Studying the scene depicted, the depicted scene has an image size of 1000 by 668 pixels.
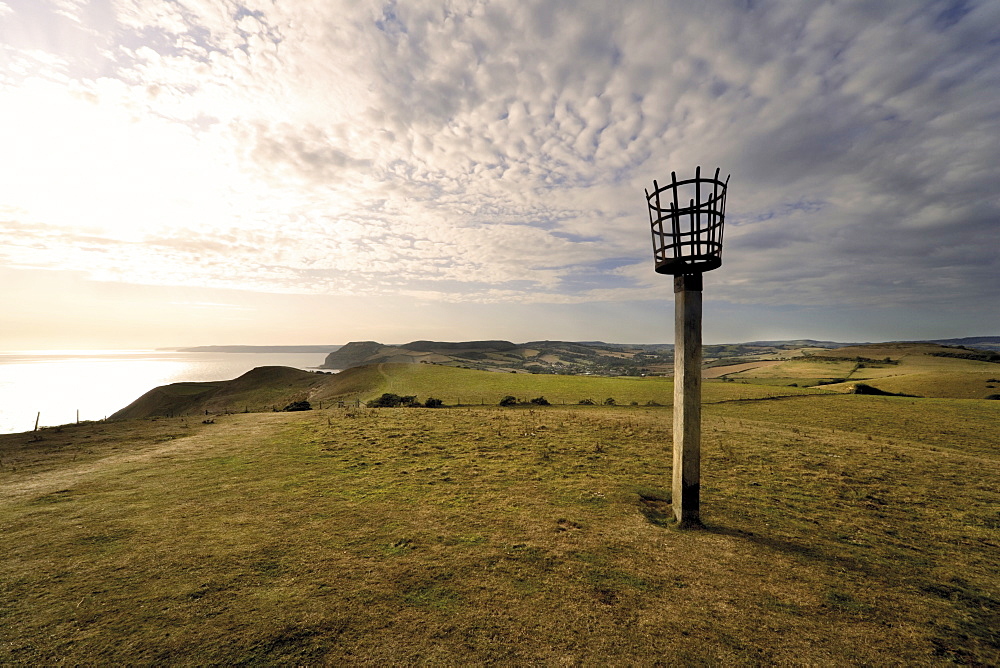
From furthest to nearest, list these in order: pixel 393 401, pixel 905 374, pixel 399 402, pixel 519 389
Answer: pixel 905 374 < pixel 519 389 < pixel 399 402 < pixel 393 401

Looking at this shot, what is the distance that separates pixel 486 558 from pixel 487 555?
0.39 feet

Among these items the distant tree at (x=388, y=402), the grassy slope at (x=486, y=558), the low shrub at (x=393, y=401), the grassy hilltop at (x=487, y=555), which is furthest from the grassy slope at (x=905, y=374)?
the distant tree at (x=388, y=402)

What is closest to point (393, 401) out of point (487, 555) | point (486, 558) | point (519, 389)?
point (519, 389)

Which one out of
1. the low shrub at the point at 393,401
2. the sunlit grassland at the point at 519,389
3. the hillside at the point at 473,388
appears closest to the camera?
the low shrub at the point at 393,401

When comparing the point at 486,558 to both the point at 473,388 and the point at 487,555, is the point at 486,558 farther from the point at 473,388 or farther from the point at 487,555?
the point at 473,388

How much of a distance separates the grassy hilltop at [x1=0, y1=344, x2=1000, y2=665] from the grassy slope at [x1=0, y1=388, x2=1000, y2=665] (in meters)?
0.05

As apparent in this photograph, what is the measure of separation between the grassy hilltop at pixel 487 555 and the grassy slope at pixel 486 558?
0.05 m

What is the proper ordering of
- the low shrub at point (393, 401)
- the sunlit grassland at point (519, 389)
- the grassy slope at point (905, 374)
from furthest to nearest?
the grassy slope at point (905, 374) < the sunlit grassland at point (519, 389) < the low shrub at point (393, 401)

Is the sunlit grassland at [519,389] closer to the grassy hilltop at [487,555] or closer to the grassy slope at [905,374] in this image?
the grassy slope at [905,374]

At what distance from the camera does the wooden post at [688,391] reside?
9.38m

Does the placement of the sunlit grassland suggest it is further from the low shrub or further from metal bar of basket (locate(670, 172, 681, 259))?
metal bar of basket (locate(670, 172, 681, 259))

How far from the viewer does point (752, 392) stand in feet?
154

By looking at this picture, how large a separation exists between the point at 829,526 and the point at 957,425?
2689 centimetres

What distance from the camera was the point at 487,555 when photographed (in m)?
8.12
